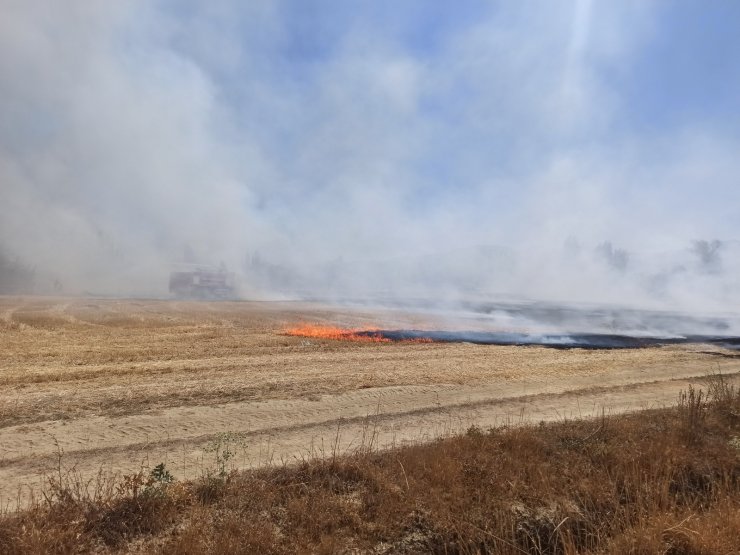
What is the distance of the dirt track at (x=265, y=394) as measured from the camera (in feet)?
30.6

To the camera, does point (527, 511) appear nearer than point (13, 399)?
Yes

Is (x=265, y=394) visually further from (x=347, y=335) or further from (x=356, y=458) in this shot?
(x=347, y=335)

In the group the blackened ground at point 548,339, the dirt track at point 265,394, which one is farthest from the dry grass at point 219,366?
the blackened ground at point 548,339

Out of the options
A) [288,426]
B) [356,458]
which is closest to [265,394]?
[288,426]

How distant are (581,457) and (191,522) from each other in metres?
6.85

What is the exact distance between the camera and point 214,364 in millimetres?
18562

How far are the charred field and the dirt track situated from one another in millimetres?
89

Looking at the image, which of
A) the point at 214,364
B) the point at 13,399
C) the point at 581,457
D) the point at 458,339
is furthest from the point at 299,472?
the point at 458,339

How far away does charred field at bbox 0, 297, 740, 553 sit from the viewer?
5.75 meters

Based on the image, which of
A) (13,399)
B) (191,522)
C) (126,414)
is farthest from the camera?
(13,399)

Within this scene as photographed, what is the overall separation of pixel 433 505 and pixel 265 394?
8.54 meters

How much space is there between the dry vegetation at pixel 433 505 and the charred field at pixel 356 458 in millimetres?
30

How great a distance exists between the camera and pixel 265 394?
45.9 feet

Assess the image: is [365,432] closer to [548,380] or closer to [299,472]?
[299,472]
